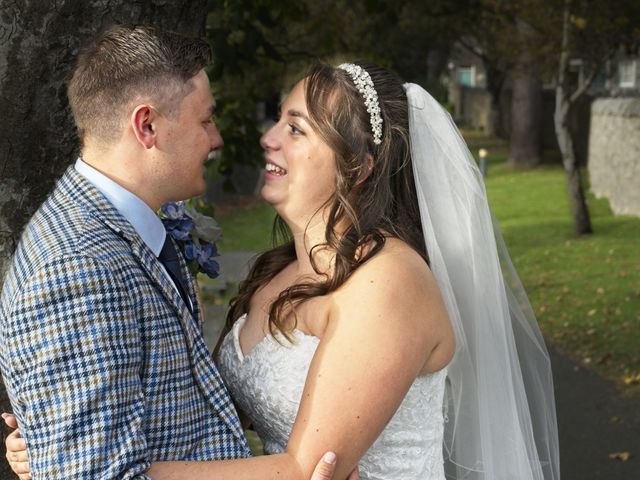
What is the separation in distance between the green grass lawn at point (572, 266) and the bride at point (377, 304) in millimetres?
2462

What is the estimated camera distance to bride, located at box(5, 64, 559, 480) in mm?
2695

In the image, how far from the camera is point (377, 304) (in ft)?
9.02

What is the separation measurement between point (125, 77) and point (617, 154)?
52.0 feet

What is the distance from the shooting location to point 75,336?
220 cm

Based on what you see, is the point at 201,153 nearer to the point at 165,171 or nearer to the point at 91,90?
the point at 165,171

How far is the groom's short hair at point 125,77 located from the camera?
2475 mm

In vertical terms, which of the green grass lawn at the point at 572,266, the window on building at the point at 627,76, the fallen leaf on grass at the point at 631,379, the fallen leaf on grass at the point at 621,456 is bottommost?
the green grass lawn at the point at 572,266

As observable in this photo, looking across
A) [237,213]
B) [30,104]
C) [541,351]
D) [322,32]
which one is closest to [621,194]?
[237,213]

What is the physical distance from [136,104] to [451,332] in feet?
3.75

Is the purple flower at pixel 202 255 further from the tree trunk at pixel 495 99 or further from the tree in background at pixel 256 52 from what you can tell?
the tree trunk at pixel 495 99

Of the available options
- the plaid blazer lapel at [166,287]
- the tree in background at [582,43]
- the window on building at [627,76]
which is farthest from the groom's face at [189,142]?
the window on building at [627,76]

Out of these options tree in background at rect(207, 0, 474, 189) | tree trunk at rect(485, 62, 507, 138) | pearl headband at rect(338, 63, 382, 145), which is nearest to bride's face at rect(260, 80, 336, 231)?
pearl headband at rect(338, 63, 382, 145)

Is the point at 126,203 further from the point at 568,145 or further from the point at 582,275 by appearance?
the point at 568,145

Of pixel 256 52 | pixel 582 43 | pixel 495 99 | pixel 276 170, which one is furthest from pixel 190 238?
pixel 495 99
